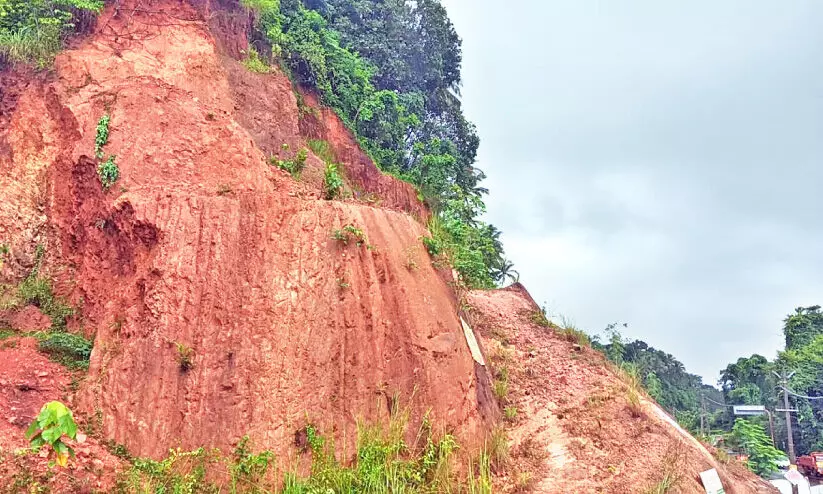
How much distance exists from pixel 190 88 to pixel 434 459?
7930 millimetres

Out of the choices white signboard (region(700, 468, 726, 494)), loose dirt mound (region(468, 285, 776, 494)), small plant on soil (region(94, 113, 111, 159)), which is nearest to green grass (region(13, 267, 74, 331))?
small plant on soil (region(94, 113, 111, 159))

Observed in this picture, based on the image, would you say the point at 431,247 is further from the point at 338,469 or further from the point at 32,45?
the point at 32,45

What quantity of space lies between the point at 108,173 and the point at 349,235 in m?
3.84

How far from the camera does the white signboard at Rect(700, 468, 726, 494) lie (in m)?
8.33

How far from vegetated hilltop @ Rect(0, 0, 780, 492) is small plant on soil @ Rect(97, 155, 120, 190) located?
0.03 metres

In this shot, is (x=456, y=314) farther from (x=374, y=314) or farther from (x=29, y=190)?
(x=29, y=190)

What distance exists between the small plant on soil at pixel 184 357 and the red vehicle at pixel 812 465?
25402 mm

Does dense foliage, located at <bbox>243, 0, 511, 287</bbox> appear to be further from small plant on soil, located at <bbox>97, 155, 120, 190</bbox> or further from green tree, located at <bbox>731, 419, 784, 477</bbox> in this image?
green tree, located at <bbox>731, 419, 784, 477</bbox>

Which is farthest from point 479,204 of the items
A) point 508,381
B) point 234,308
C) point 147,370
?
point 147,370

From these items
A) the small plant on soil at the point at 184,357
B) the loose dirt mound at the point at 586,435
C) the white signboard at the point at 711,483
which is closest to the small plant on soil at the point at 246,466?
the small plant on soil at the point at 184,357

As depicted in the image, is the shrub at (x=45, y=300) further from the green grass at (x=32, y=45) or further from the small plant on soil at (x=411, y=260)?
the small plant on soil at (x=411, y=260)

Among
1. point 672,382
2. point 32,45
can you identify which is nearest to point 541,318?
point 32,45

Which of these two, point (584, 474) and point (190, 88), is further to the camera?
point (190, 88)

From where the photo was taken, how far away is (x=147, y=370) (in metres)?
7.23
